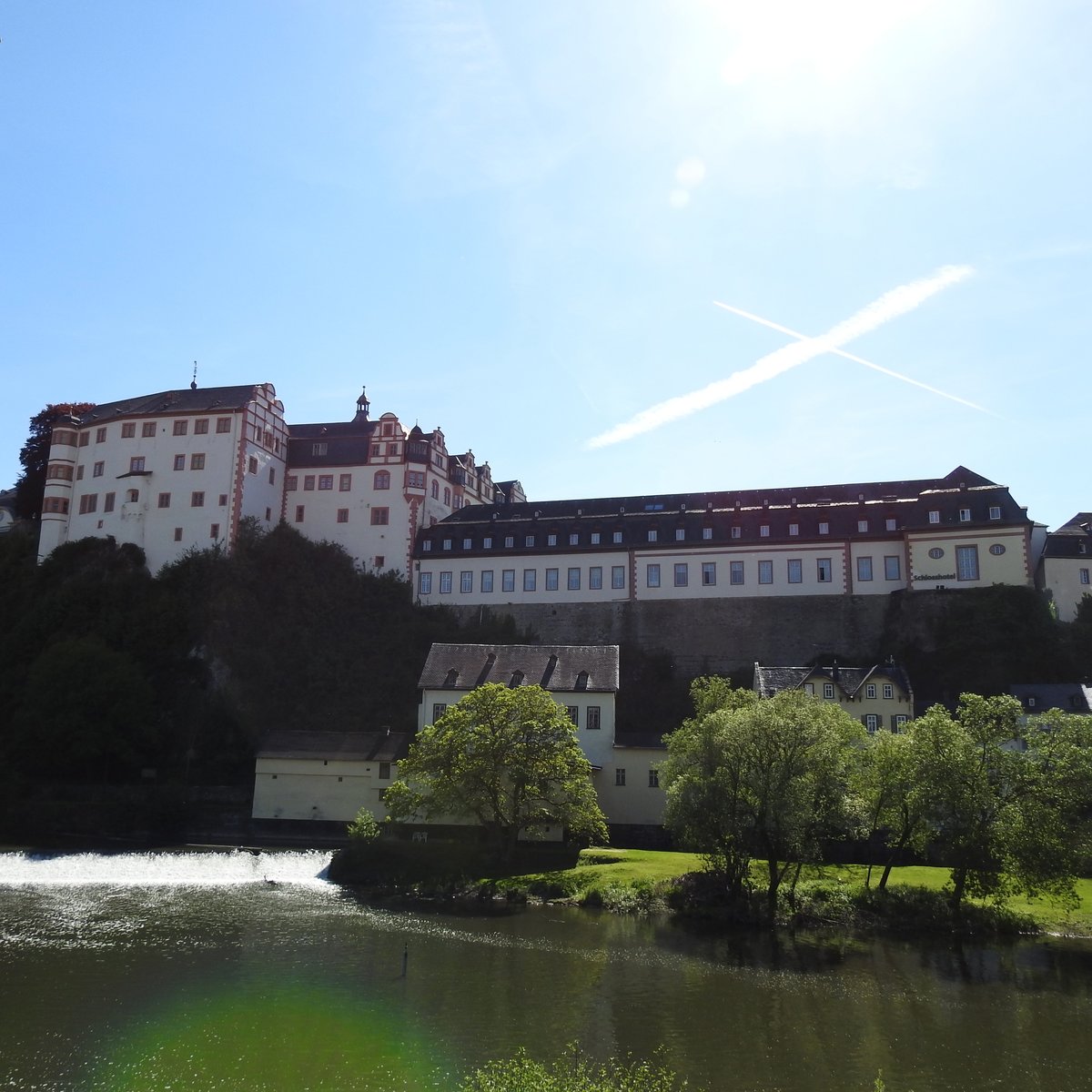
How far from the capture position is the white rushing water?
3397cm

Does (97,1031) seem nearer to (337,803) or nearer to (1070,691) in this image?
(337,803)

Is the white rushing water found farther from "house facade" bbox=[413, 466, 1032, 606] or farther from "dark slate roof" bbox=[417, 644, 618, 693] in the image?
"house facade" bbox=[413, 466, 1032, 606]

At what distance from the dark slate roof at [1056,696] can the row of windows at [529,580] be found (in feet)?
72.1

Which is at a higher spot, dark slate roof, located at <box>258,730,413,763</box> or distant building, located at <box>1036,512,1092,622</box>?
distant building, located at <box>1036,512,1092,622</box>

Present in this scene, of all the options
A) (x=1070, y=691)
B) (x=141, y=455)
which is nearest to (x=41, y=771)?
(x=141, y=455)

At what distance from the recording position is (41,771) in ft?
154

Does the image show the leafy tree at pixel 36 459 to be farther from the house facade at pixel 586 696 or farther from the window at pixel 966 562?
the window at pixel 966 562

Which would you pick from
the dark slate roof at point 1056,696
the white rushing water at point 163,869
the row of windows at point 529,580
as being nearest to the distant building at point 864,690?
the dark slate roof at point 1056,696

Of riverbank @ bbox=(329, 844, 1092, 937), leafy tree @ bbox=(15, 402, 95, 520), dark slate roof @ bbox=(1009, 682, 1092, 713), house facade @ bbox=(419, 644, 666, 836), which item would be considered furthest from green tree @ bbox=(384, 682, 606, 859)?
leafy tree @ bbox=(15, 402, 95, 520)

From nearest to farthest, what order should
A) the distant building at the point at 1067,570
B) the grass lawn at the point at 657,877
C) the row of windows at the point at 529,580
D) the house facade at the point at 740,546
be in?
the grass lawn at the point at 657,877 → the distant building at the point at 1067,570 → the house facade at the point at 740,546 → the row of windows at the point at 529,580

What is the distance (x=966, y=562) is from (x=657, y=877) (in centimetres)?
2808

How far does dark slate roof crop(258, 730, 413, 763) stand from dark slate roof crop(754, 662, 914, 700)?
1631cm

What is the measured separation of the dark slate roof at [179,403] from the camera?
6125 cm

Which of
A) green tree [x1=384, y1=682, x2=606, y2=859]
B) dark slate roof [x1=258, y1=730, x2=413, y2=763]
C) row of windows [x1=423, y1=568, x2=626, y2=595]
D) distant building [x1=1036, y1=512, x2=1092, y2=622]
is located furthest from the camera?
row of windows [x1=423, y1=568, x2=626, y2=595]
